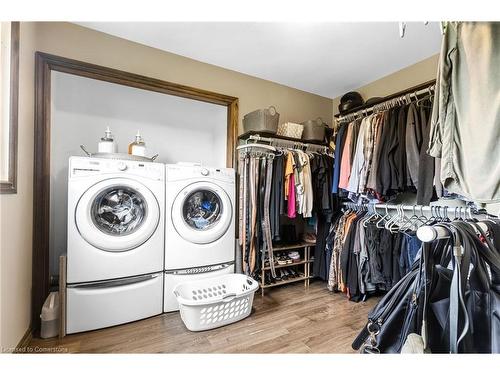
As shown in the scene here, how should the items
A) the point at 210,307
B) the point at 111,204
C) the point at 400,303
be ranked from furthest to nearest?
1. the point at 111,204
2. the point at 210,307
3. the point at 400,303

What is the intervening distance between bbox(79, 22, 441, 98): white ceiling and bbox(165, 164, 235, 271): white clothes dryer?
1120mm

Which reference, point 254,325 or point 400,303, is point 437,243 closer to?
point 400,303

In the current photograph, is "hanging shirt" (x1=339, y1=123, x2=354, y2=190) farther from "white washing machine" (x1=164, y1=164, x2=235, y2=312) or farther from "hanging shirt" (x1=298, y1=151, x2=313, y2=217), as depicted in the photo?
"white washing machine" (x1=164, y1=164, x2=235, y2=312)

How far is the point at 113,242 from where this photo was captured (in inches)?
62.2

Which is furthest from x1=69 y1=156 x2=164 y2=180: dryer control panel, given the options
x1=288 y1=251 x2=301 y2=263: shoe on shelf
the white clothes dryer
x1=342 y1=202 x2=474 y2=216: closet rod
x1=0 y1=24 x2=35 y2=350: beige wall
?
x1=342 y1=202 x2=474 y2=216: closet rod

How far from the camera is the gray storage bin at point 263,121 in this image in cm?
218

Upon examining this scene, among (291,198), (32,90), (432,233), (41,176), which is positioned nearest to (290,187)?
(291,198)

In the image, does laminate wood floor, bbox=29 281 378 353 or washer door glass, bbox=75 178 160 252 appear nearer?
laminate wood floor, bbox=29 281 378 353

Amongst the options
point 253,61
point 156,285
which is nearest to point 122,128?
point 253,61

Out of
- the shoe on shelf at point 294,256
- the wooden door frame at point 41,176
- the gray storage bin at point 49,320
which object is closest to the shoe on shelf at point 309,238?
the shoe on shelf at point 294,256

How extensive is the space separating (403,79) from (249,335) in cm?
278

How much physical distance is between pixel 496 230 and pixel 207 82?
7.70ft

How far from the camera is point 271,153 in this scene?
89.6 inches

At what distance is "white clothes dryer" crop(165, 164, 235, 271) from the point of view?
1832 mm
